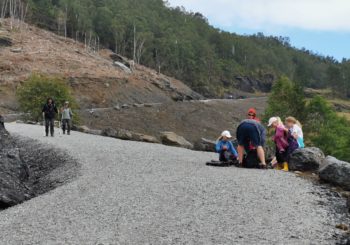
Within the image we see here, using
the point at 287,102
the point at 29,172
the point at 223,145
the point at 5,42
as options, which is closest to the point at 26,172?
the point at 29,172

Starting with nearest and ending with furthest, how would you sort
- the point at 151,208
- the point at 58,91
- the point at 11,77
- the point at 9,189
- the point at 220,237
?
the point at 220,237, the point at 151,208, the point at 9,189, the point at 58,91, the point at 11,77

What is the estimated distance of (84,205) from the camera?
49.3 ft

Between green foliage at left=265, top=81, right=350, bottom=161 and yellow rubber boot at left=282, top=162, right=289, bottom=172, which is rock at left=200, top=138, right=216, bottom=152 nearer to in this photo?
yellow rubber boot at left=282, top=162, right=289, bottom=172

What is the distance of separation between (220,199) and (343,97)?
194 m

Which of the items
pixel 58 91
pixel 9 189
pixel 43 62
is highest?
pixel 43 62

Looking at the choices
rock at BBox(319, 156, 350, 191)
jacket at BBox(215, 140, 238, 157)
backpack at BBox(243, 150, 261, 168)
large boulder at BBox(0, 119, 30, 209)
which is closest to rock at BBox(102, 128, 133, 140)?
large boulder at BBox(0, 119, 30, 209)

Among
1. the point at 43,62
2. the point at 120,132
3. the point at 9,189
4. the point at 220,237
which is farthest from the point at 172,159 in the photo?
the point at 43,62

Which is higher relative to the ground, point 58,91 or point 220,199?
point 58,91

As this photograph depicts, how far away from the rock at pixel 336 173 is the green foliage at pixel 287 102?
197 feet

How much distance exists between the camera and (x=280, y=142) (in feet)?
67.5

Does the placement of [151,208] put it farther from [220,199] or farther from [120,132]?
[120,132]

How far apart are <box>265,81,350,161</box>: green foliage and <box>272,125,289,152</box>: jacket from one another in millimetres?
47159

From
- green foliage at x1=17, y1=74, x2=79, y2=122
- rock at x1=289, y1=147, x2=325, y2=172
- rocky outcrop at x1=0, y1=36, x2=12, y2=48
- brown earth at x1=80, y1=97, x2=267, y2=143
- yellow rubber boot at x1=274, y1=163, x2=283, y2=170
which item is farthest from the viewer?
rocky outcrop at x1=0, y1=36, x2=12, y2=48

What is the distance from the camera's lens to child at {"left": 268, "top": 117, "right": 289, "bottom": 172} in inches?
803
